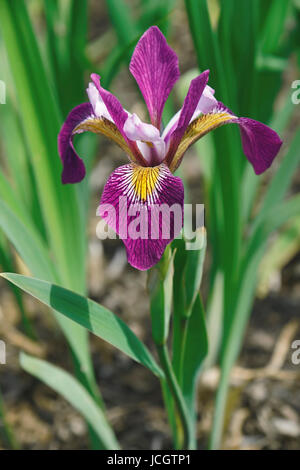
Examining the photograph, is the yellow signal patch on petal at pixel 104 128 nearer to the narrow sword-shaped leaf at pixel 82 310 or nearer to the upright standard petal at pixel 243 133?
the upright standard petal at pixel 243 133

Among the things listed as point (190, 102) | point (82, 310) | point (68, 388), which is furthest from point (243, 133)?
point (68, 388)

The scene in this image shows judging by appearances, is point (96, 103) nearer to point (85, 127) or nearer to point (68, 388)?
point (85, 127)

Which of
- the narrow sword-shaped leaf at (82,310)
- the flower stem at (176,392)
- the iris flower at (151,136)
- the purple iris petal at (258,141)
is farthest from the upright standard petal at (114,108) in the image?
the flower stem at (176,392)

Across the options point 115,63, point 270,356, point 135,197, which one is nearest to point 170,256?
point 135,197

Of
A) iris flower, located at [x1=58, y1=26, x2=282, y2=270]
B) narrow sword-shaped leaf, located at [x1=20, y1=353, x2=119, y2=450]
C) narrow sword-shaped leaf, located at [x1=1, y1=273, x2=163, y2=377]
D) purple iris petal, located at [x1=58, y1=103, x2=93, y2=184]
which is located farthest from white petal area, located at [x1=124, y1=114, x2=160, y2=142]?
narrow sword-shaped leaf, located at [x1=20, y1=353, x2=119, y2=450]

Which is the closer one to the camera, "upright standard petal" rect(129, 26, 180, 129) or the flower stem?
"upright standard petal" rect(129, 26, 180, 129)

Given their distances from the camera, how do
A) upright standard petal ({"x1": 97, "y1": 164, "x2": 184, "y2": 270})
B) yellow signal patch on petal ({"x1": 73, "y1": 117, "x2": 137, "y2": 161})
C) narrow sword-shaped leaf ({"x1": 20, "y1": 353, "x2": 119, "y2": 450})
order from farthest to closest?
narrow sword-shaped leaf ({"x1": 20, "y1": 353, "x2": 119, "y2": 450})
yellow signal patch on petal ({"x1": 73, "y1": 117, "x2": 137, "y2": 161})
upright standard petal ({"x1": 97, "y1": 164, "x2": 184, "y2": 270})

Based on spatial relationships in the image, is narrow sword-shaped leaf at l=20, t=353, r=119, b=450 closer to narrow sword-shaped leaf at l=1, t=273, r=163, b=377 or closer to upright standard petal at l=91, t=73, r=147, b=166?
narrow sword-shaped leaf at l=1, t=273, r=163, b=377

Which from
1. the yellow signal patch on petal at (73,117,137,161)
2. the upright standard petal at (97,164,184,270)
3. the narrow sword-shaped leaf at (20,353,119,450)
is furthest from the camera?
the narrow sword-shaped leaf at (20,353,119,450)
